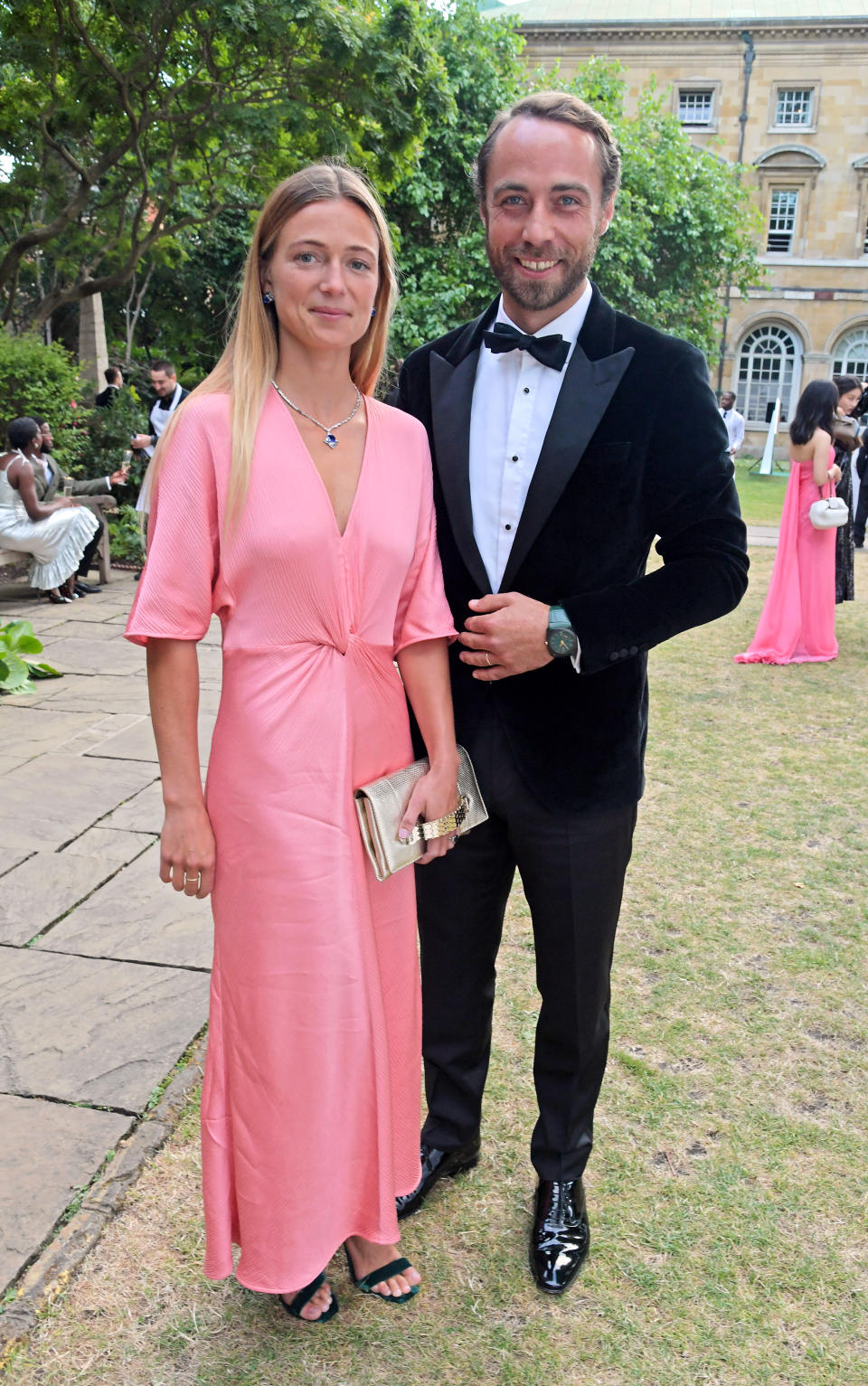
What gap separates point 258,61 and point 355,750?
384 inches

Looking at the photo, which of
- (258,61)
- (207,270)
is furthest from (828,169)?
(258,61)

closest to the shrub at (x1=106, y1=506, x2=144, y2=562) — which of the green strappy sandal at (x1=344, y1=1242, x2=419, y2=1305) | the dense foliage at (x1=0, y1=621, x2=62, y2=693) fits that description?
the dense foliage at (x1=0, y1=621, x2=62, y2=693)

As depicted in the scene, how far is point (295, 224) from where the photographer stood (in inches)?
71.7

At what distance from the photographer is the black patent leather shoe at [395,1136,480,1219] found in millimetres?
2389

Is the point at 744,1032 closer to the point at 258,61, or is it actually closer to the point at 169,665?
the point at 169,665

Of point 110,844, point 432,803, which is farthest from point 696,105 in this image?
point 432,803

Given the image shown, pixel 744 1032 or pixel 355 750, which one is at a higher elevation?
pixel 355 750

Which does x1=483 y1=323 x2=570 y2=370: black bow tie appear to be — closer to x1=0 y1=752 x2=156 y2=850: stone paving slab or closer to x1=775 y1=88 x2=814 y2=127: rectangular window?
x1=0 y1=752 x2=156 y2=850: stone paving slab

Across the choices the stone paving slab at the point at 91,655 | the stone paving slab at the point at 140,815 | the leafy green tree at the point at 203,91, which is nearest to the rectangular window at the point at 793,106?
the leafy green tree at the point at 203,91

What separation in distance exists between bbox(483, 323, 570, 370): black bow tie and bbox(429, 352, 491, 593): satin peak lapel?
13 centimetres

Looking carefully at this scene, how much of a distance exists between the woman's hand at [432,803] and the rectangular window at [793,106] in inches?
1623

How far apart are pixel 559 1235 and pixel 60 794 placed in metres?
3.27

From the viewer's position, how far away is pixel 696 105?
37125 millimetres

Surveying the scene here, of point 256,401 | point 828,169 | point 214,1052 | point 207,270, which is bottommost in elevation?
point 214,1052
